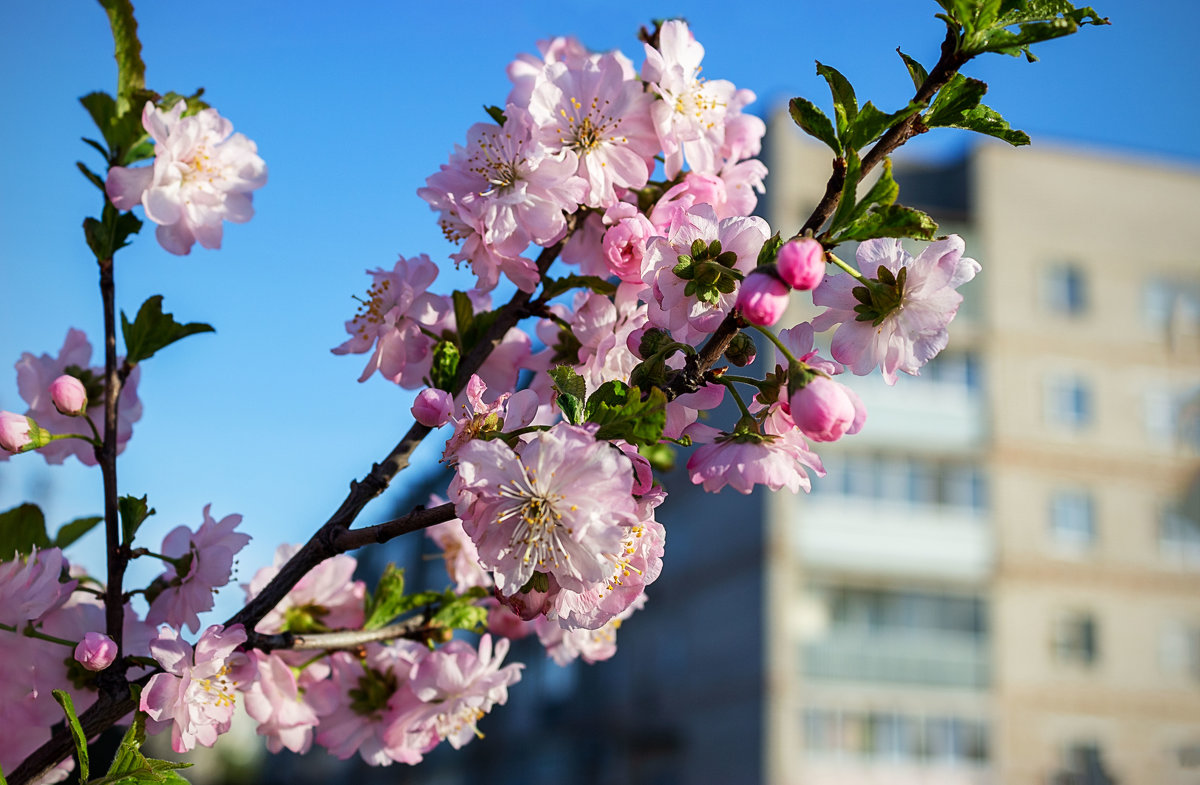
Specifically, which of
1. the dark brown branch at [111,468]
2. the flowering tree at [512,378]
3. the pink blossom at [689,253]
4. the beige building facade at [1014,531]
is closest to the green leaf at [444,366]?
the flowering tree at [512,378]

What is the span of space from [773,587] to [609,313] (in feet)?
57.9

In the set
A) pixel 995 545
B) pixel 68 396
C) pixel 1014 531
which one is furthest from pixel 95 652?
pixel 1014 531

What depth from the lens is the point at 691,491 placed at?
2236 centimetres

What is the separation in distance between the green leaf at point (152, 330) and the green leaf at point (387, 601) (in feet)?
1.19

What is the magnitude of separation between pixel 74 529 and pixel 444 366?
57cm

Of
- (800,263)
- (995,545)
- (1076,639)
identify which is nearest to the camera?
(800,263)

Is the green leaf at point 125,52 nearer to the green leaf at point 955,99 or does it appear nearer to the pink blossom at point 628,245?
the pink blossom at point 628,245

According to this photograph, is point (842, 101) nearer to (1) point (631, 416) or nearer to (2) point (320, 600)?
(1) point (631, 416)

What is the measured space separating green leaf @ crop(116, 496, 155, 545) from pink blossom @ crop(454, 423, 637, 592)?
41 centimetres

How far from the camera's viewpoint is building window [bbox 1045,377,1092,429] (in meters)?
19.8

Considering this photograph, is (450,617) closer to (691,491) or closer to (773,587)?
(773,587)

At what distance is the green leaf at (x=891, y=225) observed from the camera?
0.95 m

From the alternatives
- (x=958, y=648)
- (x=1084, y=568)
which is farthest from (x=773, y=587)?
(x=1084, y=568)

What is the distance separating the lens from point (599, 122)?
4.09ft
